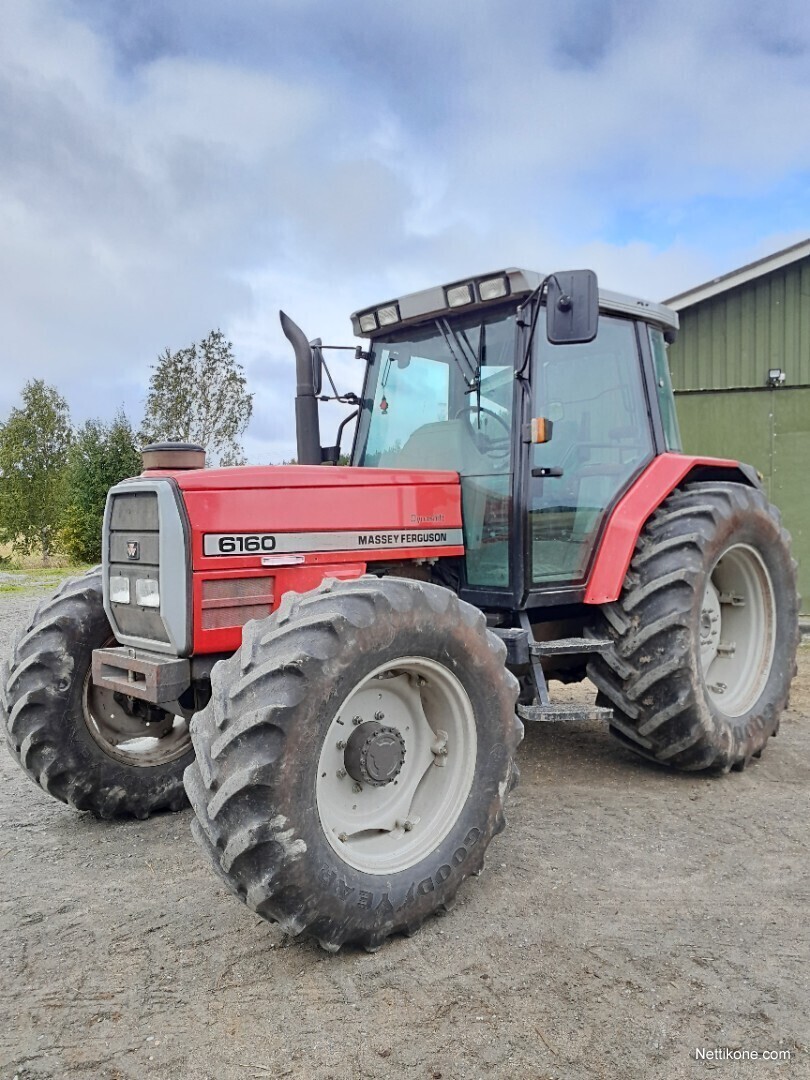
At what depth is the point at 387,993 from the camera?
8.23 ft

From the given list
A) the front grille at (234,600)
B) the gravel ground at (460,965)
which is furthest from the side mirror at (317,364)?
the gravel ground at (460,965)

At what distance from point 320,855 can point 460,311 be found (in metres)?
2.59

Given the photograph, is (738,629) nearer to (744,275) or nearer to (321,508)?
(321,508)

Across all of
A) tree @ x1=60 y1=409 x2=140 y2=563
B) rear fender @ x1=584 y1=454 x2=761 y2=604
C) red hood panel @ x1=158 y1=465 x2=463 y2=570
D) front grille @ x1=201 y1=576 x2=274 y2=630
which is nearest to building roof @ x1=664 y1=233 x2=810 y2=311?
rear fender @ x1=584 y1=454 x2=761 y2=604

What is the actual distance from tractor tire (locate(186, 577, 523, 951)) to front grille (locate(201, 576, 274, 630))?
414mm

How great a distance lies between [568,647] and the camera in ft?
12.9

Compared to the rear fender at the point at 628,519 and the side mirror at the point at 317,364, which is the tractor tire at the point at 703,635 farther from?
the side mirror at the point at 317,364

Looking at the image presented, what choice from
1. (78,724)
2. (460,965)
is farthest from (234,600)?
(460,965)

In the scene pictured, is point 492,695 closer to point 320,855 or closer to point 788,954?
point 320,855

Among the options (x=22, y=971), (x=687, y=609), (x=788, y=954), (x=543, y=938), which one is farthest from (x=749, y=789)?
(x=22, y=971)

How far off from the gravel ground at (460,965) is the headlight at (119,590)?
107cm

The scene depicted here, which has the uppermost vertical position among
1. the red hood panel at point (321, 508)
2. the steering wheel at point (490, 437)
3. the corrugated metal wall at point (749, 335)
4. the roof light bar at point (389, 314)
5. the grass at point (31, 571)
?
the corrugated metal wall at point (749, 335)

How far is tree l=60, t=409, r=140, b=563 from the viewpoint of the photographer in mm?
21838

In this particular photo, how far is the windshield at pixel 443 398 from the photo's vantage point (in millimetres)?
4035
